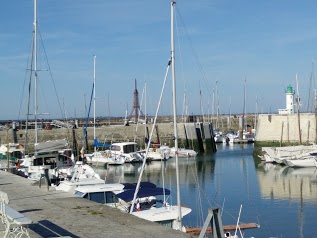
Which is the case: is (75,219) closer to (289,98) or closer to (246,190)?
(246,190)

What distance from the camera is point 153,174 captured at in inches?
1715

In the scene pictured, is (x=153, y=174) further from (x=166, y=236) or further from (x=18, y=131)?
(x=166, y=236)

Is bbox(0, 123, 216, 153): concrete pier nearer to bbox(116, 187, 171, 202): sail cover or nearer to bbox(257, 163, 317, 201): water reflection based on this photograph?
bbox(257, 163, 317, 201): water reflection

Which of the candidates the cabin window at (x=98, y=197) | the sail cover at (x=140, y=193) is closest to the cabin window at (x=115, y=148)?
the sail cover at (x=140, y=193)

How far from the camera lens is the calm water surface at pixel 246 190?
2294cm

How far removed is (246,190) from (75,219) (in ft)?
76.3

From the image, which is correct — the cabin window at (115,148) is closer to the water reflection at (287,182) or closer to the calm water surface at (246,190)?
the calm water surface at (246,190)

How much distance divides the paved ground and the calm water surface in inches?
304

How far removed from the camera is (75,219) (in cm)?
1212

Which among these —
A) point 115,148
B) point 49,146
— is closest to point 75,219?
point 49,146

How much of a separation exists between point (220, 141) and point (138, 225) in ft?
232

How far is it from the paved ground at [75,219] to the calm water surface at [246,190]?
7730 millimetres

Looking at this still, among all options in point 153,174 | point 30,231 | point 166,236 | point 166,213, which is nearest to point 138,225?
point 166,236

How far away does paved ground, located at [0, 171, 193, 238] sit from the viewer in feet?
34.7
